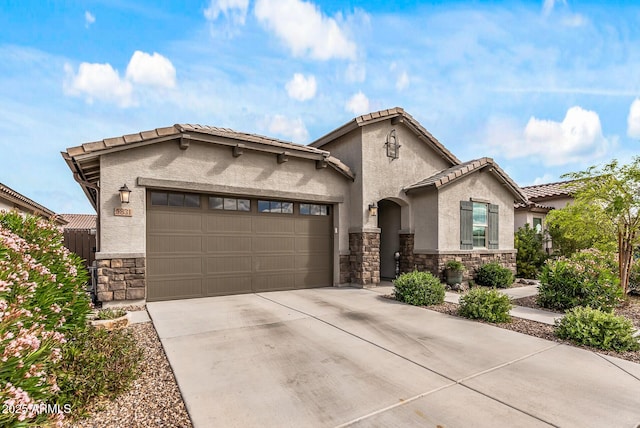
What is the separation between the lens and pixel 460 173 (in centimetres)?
1021

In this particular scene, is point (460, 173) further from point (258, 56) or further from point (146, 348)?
point (146, 348)

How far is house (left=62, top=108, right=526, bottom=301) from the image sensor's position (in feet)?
22.9

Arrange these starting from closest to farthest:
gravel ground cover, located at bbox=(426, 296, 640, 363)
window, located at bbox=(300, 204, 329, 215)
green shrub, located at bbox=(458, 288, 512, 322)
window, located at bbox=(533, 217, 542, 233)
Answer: gravel ground cover, located at bbox=(426, 296, 640, 363)
green shrub, located at bbox=(458, 288, 512, 322)
window, located at bbox=(300, 204, 329, 215)
window, located at bbox=(533, 217, 542, 233)

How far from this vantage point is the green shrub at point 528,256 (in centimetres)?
1243

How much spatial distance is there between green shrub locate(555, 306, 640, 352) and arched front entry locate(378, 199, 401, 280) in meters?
6.27

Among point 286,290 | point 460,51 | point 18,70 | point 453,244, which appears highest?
point 460,51

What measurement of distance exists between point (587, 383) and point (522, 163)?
46.9ft

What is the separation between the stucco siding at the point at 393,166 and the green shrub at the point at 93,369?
726cm

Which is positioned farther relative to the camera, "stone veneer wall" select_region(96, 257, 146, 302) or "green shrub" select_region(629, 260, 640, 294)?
"green shrub" select_region(629, 260, 640, 294)

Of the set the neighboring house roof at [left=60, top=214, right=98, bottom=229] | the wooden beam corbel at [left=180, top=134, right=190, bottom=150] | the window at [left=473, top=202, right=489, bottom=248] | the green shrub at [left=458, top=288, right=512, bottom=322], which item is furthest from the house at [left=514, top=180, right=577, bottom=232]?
the neighboring house roof at [left=60, top=214, right=98, bottom=229]

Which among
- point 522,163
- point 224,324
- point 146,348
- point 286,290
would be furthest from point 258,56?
point 522,163

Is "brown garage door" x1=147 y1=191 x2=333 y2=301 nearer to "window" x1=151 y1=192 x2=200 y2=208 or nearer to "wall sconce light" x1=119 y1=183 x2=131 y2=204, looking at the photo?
"window" x1=151 y1=192 x2=200 y2=208

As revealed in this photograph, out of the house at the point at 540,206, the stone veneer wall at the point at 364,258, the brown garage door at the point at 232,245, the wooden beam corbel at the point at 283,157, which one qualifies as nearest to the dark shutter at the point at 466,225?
the stone veneer wall at the point at 364,258

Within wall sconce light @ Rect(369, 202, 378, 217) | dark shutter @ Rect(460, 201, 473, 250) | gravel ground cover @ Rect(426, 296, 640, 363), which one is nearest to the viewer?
gravel ground cover @ Rect(426, 296, 640, 363)
